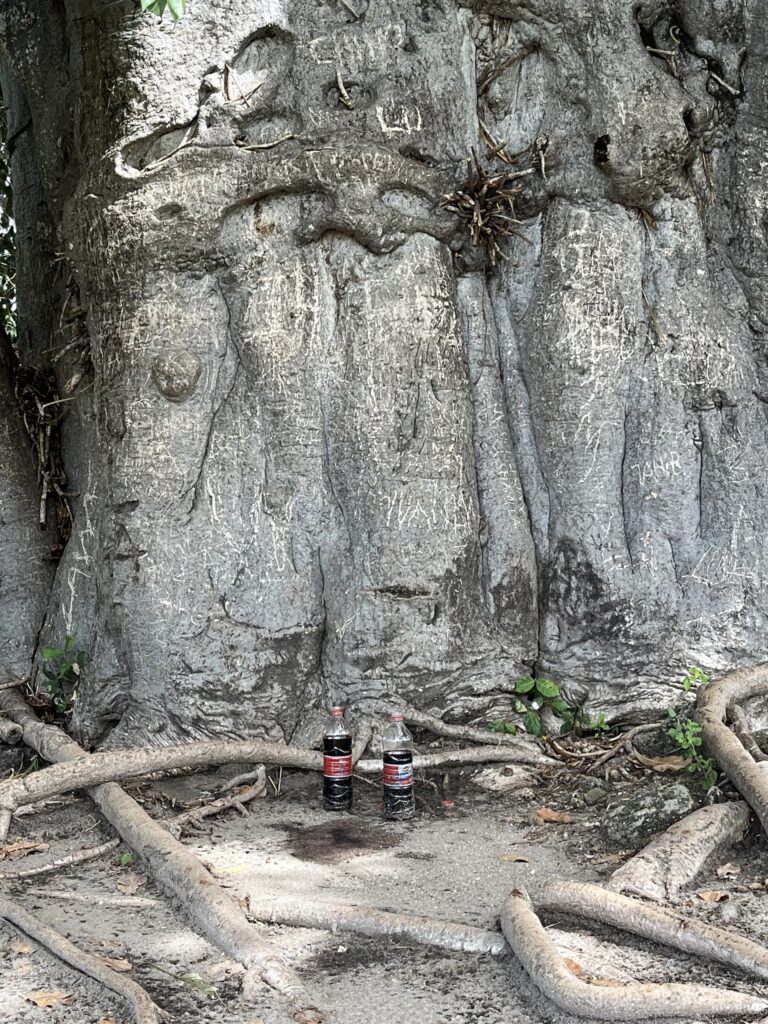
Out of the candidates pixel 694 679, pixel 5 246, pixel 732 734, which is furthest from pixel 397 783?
pixel 5 246

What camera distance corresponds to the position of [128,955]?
3.65 m

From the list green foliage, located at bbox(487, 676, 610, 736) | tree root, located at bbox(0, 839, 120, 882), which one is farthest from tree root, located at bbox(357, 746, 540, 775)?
tree root, located at bbox(0, 839, 120, 882)

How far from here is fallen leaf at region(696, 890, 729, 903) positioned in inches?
155

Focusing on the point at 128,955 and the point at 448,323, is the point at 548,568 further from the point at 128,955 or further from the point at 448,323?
the point at 128,955

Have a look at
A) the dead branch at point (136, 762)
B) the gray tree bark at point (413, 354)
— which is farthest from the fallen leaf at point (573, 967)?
the gray tree bark at point (413, 354)

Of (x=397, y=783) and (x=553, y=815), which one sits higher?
(x=397, y=783)

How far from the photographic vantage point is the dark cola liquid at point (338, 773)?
496cm

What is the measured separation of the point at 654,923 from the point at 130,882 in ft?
5.80

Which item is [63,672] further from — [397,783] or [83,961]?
[83,961]

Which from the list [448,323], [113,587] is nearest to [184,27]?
[448,323]

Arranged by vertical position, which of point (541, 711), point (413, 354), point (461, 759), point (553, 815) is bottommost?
point (553, 815)

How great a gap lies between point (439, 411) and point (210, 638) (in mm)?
1417

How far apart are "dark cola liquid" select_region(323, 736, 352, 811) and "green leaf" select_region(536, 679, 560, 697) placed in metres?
1.13

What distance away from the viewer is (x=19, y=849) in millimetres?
4602
